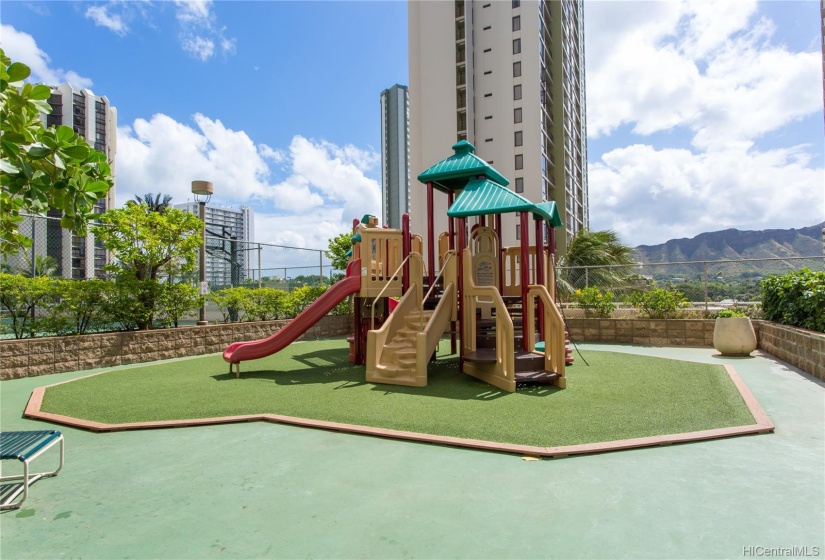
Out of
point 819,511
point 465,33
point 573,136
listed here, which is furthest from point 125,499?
point 573,136

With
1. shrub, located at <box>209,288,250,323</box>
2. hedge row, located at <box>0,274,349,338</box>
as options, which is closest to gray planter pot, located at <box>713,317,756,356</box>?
shrub, located at <box>209,288,250,323</box>

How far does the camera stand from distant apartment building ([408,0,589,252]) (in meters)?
40.5

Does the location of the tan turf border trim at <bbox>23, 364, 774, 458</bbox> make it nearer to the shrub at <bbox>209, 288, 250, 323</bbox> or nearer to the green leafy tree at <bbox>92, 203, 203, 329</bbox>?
the green leafy tree at <bbox>92, 203, 203, 329</bbox>

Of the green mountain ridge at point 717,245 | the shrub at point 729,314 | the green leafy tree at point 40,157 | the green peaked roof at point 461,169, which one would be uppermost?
the green mountain ridge at point 717,245

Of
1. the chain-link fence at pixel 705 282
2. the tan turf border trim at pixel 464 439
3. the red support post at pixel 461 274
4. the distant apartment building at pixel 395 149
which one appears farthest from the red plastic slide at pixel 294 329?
the distant apartment building at pixel 395 149

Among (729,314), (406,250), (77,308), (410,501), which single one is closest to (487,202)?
(406,250)

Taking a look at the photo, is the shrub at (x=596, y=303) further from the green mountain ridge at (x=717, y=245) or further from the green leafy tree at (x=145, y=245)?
the green leafy tree at (x=145, y=245)

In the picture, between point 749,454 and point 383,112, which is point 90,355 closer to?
point 749,454

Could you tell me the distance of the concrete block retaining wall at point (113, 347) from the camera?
8961 millimetres

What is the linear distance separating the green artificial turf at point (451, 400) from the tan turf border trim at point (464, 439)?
14cm

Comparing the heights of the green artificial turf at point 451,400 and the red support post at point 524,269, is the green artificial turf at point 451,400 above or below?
below

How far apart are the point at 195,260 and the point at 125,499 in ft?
30.9

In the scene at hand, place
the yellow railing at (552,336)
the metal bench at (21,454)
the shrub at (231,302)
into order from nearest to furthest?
the metal bench at (21,454) → the yellow railing at (552,336) → the shrub at (231,302)

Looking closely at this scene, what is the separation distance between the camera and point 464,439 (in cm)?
463
